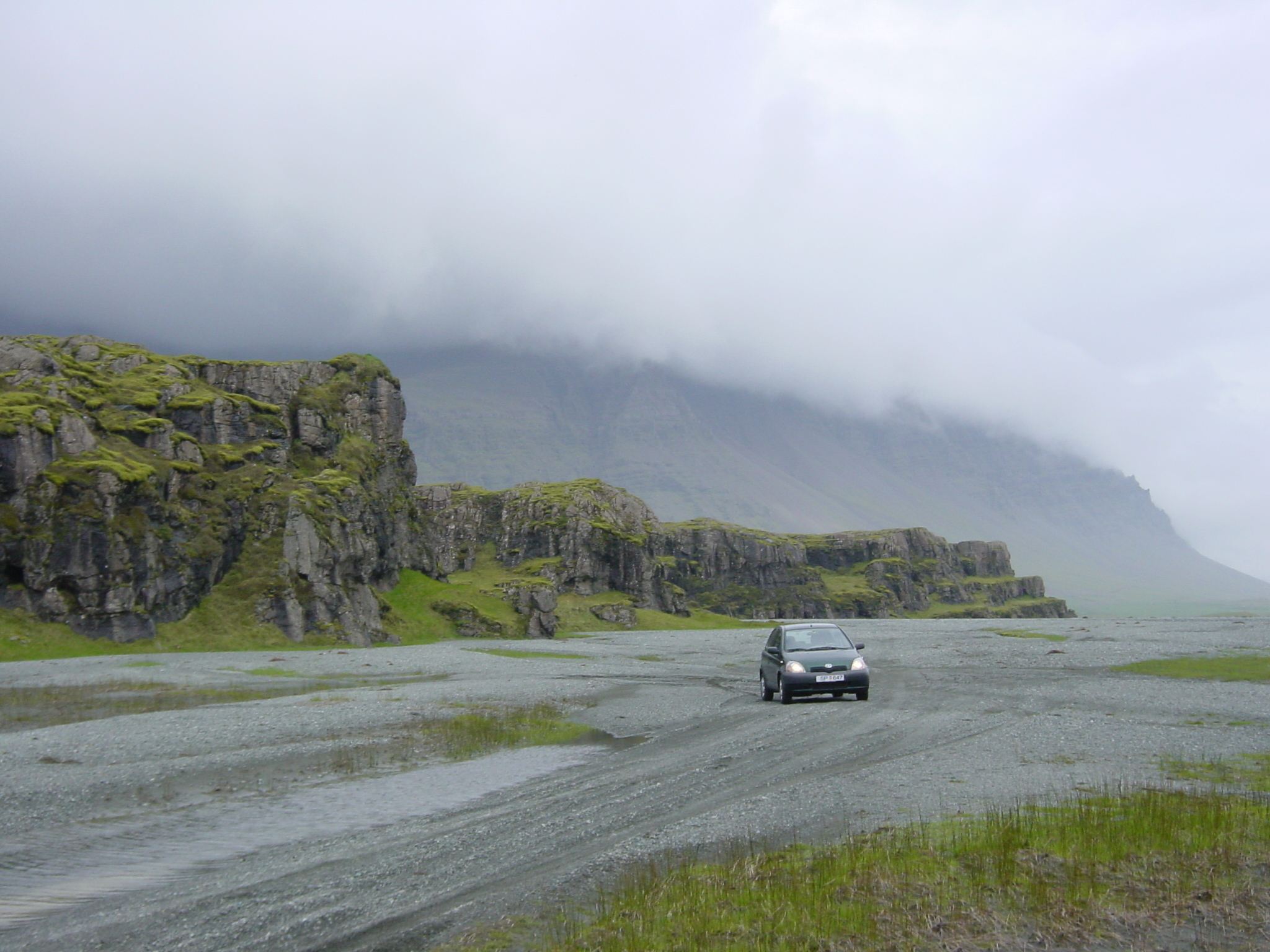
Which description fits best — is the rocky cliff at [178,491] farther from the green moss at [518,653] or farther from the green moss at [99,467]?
the green moss at [518,653]

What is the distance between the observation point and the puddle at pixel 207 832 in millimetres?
10711

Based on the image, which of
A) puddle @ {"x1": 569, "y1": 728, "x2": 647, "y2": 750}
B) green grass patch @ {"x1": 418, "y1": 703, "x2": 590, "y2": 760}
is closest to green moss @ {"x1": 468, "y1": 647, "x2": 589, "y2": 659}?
green grass patch @ {"x1": 418, "y1": 703, "x2": 590, "y2": 760}

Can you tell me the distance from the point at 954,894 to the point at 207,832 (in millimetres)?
11332

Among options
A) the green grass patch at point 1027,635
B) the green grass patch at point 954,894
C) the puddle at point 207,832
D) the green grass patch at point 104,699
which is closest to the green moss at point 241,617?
the green grass patch at point 104,699

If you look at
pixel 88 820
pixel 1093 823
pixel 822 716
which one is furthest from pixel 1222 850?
pixel 88 820

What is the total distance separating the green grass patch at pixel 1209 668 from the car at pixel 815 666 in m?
23.2

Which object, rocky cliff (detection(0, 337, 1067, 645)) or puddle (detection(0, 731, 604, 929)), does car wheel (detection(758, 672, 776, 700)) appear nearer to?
puddle (detection(0, 731, 604, 929))

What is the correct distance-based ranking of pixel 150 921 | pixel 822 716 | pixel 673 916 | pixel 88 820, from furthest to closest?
pixel 822 716 < pixel 88 820 < pixel 150 921 < pixel 673 916

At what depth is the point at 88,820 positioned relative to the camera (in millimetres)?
14555

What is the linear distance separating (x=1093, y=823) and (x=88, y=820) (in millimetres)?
16103

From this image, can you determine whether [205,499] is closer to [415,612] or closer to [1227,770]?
[415,612]

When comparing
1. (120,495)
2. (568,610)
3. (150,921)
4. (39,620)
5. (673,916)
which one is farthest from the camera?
(568,610)

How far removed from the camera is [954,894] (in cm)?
886

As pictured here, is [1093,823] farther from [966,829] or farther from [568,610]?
[568,610]
